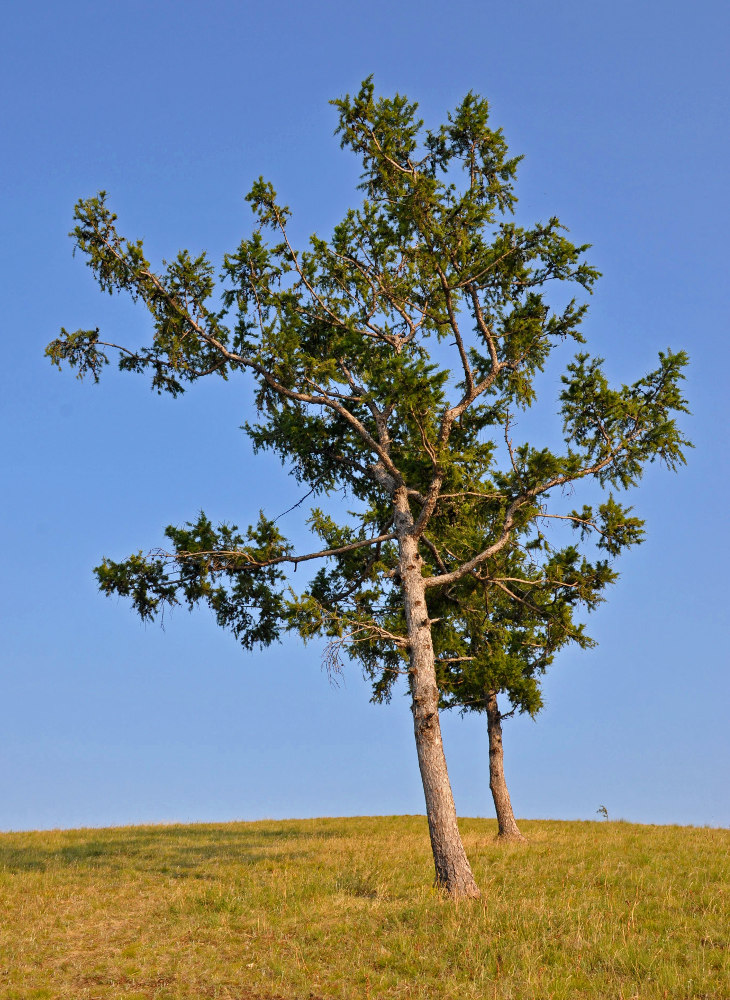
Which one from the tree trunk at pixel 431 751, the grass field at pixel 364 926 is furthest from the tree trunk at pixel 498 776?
the tree trunk at pixel 431 751

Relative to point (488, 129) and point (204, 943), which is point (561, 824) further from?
point (488, 129)

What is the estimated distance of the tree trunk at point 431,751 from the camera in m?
13.7

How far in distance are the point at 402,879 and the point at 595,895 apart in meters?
3.52

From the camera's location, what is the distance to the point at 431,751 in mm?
14414

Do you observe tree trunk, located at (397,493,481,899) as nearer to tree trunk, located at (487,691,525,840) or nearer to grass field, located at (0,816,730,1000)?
grass field, located at (0,816,730,1000)

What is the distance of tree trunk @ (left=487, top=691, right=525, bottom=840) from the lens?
21812 millimetres

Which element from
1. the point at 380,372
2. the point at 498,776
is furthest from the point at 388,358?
the point at 498,776

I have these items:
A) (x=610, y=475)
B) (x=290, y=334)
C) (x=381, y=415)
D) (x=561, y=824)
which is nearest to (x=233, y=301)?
(x=290, y=334)

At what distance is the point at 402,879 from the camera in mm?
14336

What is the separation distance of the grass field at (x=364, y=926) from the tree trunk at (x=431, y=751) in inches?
22.3

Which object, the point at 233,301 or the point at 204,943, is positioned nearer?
the point at 204,943

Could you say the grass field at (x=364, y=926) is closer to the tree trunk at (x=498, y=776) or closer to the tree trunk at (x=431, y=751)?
the tree trunk at (x=431, y=751)

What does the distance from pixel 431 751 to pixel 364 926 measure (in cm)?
356

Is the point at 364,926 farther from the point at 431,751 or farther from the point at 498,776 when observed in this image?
the point at 498,776
